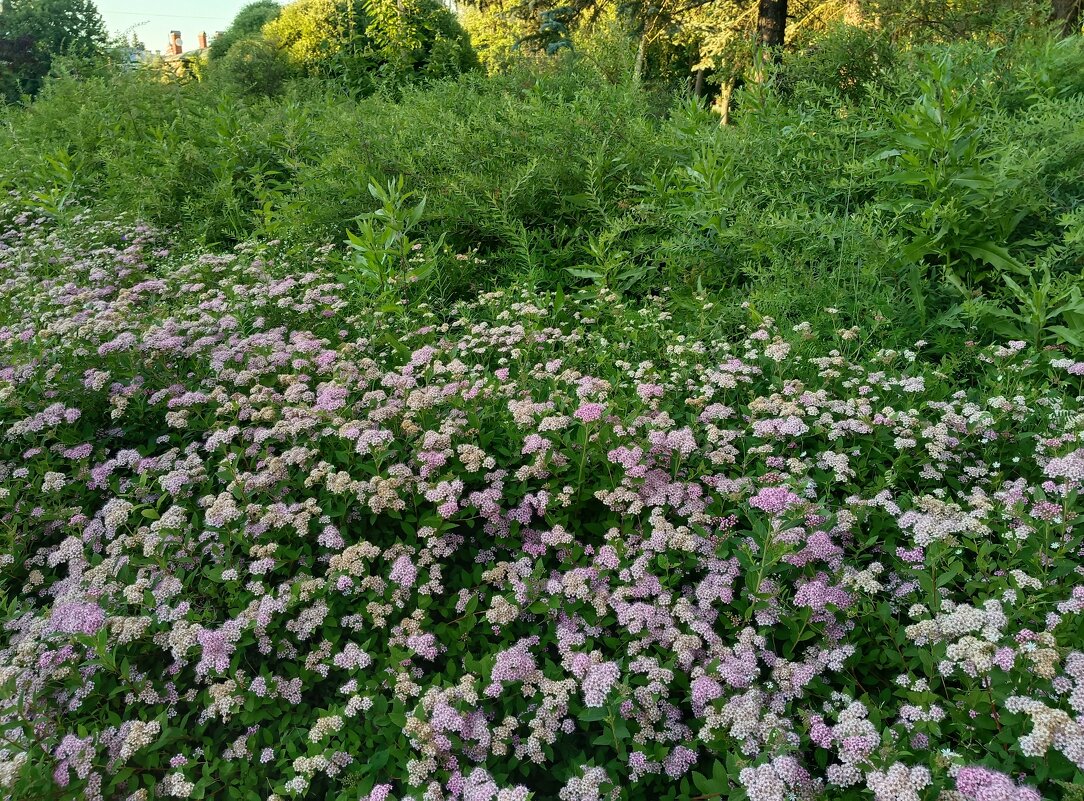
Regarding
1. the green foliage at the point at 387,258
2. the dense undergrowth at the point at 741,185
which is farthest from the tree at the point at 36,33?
the green foliage at the point at 387,258

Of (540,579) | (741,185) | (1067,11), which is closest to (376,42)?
(1067,11)

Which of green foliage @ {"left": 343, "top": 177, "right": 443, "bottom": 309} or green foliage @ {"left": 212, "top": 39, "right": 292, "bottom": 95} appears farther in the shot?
green foliage @ {"left": 212, "top": 39, "right": 292, "bottom": 95}

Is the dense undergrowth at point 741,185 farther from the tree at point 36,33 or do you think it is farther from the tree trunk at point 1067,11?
the tree at point 36,33

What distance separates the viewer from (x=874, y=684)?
2.08 meters

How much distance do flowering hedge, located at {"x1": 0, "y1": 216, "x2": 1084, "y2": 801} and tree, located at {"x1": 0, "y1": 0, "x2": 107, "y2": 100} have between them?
20.4 metres

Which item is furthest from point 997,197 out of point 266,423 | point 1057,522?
point 266,423

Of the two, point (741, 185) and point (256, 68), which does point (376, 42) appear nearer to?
point (256, 68)

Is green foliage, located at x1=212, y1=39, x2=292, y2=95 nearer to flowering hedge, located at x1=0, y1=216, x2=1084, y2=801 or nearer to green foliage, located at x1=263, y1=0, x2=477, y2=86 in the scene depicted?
green foliage, located at x1=263, y1=0, x2=477, y2=86

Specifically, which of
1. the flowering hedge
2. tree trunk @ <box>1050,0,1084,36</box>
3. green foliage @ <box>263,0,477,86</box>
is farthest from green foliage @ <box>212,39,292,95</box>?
tree trunk @ <box>1050,0,1084,36</box>

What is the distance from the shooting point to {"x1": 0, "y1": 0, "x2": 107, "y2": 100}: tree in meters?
19.3

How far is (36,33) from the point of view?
23.8 metres

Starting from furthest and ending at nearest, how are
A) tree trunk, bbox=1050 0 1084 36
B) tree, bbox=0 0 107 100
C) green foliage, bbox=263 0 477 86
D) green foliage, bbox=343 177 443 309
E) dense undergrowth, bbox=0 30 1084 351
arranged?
tree, bbox=0 0 107 100 → green foliage, bbox=263 0 477 86 → tree trunk, bbox=1050 0 1084 36 → green foliage, bbox=343 177 443 309 → dense undergrowth, bbox=0 30 1084 351

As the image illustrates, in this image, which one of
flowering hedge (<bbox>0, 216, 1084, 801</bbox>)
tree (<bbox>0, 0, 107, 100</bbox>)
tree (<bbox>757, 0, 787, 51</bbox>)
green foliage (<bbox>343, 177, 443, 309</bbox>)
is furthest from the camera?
tree (<bbox>0, 0, 107, 100</bbox>)

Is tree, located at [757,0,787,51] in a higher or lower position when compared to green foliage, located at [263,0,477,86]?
lower
